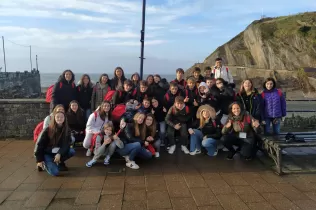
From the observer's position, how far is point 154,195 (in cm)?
416

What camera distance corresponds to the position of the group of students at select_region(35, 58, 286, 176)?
5363 mm

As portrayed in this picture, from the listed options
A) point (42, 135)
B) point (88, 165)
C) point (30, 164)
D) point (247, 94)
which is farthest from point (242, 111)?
point (30, 164)

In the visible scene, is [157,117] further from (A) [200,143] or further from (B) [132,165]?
(B) [132,165]

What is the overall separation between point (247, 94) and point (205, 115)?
109 cm

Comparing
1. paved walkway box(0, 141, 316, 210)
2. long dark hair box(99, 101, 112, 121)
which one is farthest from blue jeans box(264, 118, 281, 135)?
long dark hair box(99, 101, 112, 121)

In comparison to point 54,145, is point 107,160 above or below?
below

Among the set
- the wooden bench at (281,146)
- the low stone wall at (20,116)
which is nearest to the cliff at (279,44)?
the wooden bench at (281,146)

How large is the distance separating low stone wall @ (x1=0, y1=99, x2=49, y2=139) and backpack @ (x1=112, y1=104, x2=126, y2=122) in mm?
2379

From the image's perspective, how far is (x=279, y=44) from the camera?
37.7 meters

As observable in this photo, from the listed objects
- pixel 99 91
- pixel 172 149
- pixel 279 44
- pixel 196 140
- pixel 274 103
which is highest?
pixel 279 44

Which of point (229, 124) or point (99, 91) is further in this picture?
point (99, 91)

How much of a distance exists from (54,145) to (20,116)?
3023 mm

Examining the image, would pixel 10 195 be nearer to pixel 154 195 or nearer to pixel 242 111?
pixel 154 195

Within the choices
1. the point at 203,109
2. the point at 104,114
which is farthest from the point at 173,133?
the point at 104,114
